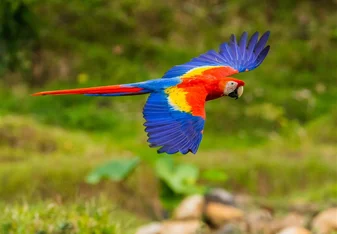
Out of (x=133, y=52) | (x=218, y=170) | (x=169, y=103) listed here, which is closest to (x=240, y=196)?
(x=218, y=170)

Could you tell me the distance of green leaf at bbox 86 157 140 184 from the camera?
7016 mm

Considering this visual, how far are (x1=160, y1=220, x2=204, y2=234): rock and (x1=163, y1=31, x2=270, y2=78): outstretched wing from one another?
2570 millimetres

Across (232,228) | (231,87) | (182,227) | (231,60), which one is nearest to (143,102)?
(182,227)

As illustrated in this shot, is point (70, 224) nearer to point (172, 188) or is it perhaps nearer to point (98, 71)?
point (172, 188)

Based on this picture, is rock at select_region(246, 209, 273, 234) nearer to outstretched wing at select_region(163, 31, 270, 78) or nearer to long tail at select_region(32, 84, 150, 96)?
outstretched wing at select_region(163, 31, 270, 78)

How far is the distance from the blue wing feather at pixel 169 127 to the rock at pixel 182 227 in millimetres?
3108

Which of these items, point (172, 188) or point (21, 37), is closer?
point (172, 188)

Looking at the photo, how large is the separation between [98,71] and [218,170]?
2586mm

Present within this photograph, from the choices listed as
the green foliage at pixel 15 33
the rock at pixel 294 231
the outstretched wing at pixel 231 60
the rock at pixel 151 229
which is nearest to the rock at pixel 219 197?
the rock at pixel 151 229

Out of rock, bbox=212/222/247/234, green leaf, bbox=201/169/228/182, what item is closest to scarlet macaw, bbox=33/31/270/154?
rock, bbox=212/222/247/234

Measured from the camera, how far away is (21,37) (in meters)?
8.05

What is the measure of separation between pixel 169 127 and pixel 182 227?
11.2ft

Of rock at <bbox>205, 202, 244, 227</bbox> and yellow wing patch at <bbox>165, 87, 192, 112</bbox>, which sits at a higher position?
rock at <bbox>205, 202, 244, 227</bbox>

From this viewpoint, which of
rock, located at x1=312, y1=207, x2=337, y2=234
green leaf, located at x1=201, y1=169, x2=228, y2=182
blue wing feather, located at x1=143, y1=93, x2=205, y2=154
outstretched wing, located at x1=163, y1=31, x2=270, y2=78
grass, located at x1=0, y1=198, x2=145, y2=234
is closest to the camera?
blue wing feather, located at x1=143, y1=93, x2=205, y2=154
